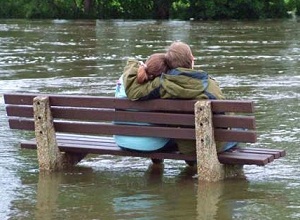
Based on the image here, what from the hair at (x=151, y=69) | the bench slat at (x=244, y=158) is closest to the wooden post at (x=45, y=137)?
the hair at (x=151, y=69)

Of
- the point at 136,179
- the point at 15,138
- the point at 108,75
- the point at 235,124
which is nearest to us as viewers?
the point at 235,124

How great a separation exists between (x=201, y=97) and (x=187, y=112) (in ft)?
0.65

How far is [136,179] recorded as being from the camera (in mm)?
8102

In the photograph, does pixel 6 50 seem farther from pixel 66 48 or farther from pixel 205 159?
pixel 205 159

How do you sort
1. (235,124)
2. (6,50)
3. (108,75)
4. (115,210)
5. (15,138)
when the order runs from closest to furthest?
(115,210)
(235,124)
(15,138)
(108,75)
(6,50)

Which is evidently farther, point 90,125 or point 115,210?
point 90,125

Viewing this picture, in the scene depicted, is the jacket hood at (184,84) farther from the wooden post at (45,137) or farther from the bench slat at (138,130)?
the wooden post at (45,137)

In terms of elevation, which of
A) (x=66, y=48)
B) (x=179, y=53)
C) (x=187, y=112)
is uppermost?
(x=179, y=53)

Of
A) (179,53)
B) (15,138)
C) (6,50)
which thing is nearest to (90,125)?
(179,53)

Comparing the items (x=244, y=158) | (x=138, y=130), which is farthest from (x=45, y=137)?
(x=244, y=158)

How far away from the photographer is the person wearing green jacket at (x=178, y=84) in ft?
25.0

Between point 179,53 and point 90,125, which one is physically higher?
point 179,53

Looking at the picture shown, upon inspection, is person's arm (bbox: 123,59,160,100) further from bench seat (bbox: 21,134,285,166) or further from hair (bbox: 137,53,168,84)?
bench seat (bbox: 21,134,285,166)

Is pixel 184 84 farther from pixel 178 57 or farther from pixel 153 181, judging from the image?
pixel 153 181
